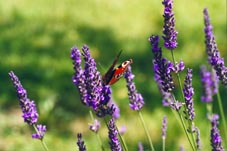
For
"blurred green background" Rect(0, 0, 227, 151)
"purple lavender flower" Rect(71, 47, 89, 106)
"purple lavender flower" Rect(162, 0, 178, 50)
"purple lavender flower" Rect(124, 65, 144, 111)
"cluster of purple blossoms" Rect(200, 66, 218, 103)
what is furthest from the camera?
"blurred green background" Rect(0, 0, 227, 151)

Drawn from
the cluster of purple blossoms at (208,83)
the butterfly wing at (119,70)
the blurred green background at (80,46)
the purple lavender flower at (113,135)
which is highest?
the blurred green background at (80,46)

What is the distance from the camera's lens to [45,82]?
747 centimetres

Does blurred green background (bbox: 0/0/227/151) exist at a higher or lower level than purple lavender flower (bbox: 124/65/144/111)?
higher

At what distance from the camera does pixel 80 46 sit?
8352 millimetres

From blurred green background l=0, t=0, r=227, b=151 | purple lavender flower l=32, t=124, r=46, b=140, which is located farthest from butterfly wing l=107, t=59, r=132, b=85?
blurred green background l=0, t=0, r=227, b=151

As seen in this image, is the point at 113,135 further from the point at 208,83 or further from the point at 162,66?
the point at 208,83

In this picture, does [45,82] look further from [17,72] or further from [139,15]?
[139,15]

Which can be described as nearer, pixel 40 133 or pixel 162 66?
pixel 162 66

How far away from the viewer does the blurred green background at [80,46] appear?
6.50 meters

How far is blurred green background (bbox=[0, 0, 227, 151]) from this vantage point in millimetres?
6500

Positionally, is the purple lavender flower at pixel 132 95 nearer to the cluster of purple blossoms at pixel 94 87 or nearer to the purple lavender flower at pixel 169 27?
the cluster of purple blossoms at pixel 94 87

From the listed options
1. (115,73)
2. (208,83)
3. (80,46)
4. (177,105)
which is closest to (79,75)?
(115,73)

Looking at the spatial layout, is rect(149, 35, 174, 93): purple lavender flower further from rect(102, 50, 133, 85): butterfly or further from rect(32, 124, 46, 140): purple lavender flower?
rect(32, 124, 46, 140): purple lavender flower

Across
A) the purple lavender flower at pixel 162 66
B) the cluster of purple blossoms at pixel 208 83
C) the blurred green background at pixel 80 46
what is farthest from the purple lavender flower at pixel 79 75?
the blurred green background at pixel 80 46
